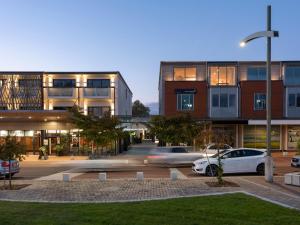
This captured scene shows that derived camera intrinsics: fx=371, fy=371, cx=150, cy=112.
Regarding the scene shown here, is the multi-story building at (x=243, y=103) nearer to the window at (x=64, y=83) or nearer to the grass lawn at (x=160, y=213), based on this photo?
the window at (x=64, y=83)

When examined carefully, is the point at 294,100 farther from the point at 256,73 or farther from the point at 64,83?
the point at 64,83

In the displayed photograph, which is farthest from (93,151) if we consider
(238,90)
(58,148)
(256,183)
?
(256,183)

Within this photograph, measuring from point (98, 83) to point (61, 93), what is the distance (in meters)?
5.29

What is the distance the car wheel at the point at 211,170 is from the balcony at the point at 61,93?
113 feet

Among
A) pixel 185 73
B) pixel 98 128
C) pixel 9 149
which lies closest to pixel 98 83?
pixel 185 73

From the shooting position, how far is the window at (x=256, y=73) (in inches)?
1734

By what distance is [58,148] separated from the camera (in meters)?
38.3

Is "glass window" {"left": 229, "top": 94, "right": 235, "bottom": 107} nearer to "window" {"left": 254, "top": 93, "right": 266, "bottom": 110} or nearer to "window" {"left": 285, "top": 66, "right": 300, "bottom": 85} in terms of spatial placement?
"window" {"left": 254, "top": 93, "right": 266, "bottom": 110}

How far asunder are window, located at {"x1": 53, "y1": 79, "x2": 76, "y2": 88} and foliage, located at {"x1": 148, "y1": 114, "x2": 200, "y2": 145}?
21882 mm

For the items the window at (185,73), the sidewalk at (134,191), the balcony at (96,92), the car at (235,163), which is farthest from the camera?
the balcony at (96,92)

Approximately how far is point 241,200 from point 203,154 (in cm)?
1424

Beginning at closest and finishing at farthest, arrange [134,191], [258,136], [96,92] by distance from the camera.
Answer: [134,191]
[258,136]
[96,92]

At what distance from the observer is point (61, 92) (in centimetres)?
5144

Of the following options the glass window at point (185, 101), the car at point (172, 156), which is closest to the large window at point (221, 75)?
the glass window at point (185, 101)
